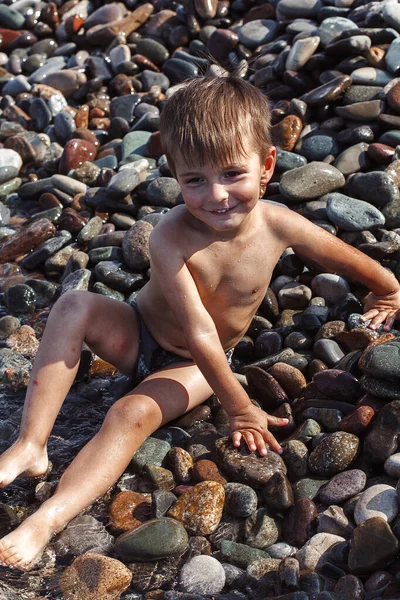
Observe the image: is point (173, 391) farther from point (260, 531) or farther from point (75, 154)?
point (75, 154)

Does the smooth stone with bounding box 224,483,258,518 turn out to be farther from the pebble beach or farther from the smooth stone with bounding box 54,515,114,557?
the smooth stone with bounding box 54,515,114,557

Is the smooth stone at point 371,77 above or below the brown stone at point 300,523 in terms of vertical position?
above

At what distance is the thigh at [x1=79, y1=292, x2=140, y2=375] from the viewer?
12.7 feet

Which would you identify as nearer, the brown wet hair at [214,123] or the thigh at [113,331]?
the brown wet hair at [214,123]

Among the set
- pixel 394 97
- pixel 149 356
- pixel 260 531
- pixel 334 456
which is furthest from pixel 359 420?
pixel 394 97

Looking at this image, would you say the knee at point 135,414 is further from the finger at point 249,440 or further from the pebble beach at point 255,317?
the finger at point 249,440

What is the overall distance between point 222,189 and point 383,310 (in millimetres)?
1224

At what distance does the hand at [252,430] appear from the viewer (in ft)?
11.8

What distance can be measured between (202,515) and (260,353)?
4.29 ft

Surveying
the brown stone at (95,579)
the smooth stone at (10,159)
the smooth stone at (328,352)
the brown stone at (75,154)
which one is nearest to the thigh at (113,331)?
A: the smooth stone at (328,352)

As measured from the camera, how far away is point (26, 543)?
321 centimetres

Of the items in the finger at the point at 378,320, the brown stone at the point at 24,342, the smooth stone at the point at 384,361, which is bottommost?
the brown stone at the point at 24,342

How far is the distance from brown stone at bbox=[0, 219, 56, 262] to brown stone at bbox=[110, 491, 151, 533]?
8.52 feet

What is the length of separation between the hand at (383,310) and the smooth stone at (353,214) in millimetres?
595
